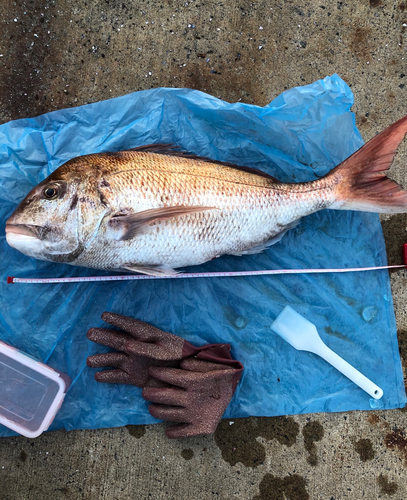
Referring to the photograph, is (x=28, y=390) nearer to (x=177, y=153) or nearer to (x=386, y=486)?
(x=177, y=153)

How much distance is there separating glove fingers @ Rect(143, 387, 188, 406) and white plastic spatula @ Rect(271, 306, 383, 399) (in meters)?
0.72

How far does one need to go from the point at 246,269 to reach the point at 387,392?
3.99 ft

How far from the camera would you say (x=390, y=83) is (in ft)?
7.97

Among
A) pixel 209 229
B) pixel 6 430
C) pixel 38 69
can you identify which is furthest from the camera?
pixel 38 69

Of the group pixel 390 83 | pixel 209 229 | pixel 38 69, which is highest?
pixel 38 69

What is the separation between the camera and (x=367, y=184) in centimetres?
203

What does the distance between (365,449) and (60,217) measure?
2364 mm

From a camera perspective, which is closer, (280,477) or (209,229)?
(209,229)

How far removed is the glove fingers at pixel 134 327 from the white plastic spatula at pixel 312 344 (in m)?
0.78

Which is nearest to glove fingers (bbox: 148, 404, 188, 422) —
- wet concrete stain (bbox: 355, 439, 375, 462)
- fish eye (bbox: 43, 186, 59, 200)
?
wet concrete stain (bbox: 355, 439, 375, 462)

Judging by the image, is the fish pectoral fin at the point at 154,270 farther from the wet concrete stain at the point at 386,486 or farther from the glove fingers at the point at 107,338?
the wet concrete stain at the point at 386,486

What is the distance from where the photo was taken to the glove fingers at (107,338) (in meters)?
2.13

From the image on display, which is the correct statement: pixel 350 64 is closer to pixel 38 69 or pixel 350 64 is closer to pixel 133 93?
pixel 133 93

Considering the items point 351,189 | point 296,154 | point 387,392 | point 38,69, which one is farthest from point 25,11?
point 387,392
